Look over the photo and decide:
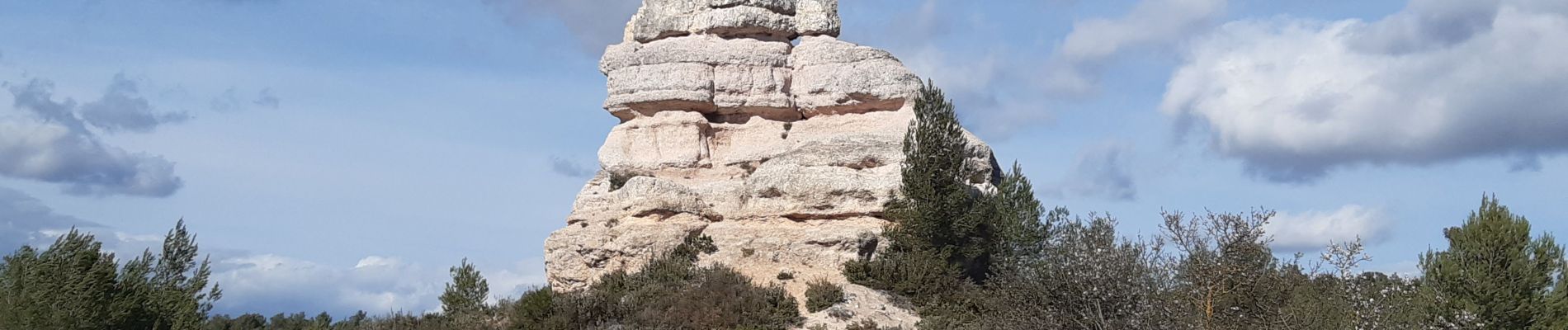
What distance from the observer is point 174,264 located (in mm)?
29281

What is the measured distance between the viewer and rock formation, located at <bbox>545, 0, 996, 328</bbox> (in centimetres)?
3170

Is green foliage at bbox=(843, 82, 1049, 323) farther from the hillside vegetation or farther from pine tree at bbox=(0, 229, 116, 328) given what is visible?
pine tree at bbox=(0, 229, 116, 328)

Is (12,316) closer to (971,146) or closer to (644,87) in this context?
(644,87)

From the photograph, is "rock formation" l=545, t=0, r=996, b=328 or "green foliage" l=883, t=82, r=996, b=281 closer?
"green foliage" l=883, t=82, r=996, b=281

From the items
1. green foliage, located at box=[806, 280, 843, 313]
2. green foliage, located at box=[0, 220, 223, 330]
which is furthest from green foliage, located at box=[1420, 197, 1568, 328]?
green foliage, located at box=[0, 220, 223, 330]

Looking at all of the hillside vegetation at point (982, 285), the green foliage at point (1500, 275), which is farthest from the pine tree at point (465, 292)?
the green foliage at point (1500, 275)

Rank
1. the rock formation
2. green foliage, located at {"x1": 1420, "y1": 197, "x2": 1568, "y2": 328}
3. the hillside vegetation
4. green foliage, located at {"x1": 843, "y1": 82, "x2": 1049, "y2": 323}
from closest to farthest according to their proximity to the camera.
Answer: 1. the hillside vegetation
2. green foliage, located at {"x1": 1420, "y1": 197, "x2": 1568, "y2": 328}
3. green foliage, located at {"x1": 843, "y1": 82, "x2": 1049, "y2": 323}
4. the rock formation

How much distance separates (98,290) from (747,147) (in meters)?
15.0

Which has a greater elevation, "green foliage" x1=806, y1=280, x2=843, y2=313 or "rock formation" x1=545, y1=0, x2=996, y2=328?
"rock formation" x1=545, y1=0, x2=996, y2=328

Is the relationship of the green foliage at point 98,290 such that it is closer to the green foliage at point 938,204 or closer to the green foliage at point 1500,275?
the green foliage at point 938,204

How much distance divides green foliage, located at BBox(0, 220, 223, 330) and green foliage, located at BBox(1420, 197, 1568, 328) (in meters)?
25.1

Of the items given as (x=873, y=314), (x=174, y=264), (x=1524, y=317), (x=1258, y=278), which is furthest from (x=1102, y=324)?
(x=174, y=264)

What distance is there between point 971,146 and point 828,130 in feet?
12.1

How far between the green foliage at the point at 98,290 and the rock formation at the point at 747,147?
834 centimetres
